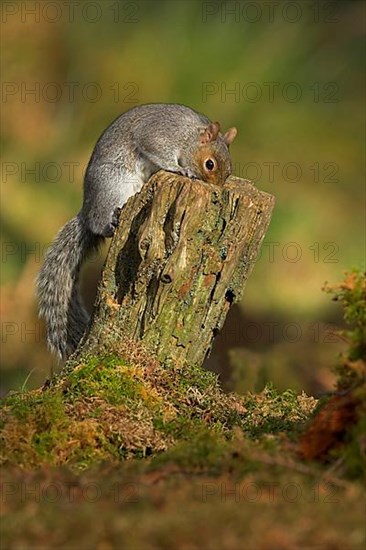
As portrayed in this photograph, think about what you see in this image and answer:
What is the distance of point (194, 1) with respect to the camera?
8.16 meters

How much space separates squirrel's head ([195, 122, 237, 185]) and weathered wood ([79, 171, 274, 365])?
845 millimetres

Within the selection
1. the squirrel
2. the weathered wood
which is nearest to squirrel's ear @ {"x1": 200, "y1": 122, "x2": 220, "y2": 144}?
the squirrel

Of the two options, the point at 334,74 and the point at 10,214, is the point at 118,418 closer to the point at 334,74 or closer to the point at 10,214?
the point at 10,214

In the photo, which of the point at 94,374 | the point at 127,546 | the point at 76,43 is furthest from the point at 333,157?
the point at 127,546

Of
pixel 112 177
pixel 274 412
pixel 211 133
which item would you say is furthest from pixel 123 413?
pixel 211 133

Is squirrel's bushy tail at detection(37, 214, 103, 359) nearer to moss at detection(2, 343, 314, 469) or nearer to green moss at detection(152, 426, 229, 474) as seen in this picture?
moss at detection(2, 343, 314, 469)

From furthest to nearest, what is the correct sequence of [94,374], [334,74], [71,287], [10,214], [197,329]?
[334,74], [10,214], [71,287], [197,329], [94,374]

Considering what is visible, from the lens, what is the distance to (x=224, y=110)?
323 inches

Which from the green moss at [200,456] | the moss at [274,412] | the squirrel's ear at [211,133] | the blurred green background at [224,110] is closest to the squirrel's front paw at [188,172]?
the squirrel's ear at [211,133]

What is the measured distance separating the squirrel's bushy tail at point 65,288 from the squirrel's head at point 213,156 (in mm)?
571

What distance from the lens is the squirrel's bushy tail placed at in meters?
4.48

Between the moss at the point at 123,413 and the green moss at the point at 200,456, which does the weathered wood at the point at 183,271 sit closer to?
the moss at the point at 123,413

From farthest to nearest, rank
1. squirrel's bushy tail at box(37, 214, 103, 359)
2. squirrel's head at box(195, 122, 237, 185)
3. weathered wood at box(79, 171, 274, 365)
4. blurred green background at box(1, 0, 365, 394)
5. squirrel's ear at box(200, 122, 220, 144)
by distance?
blurred green background at box(1, 0, 365, 394) → squirrel's ear at box(200, 122, 220, 144) → squirrel's head at box(195, 122, 237, 185) → squirrel's bushy tail at box(37, 214, 103, 359) → weathered wood at box(79, 171, 274, 365)

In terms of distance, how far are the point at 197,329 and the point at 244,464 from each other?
138 centimetres
